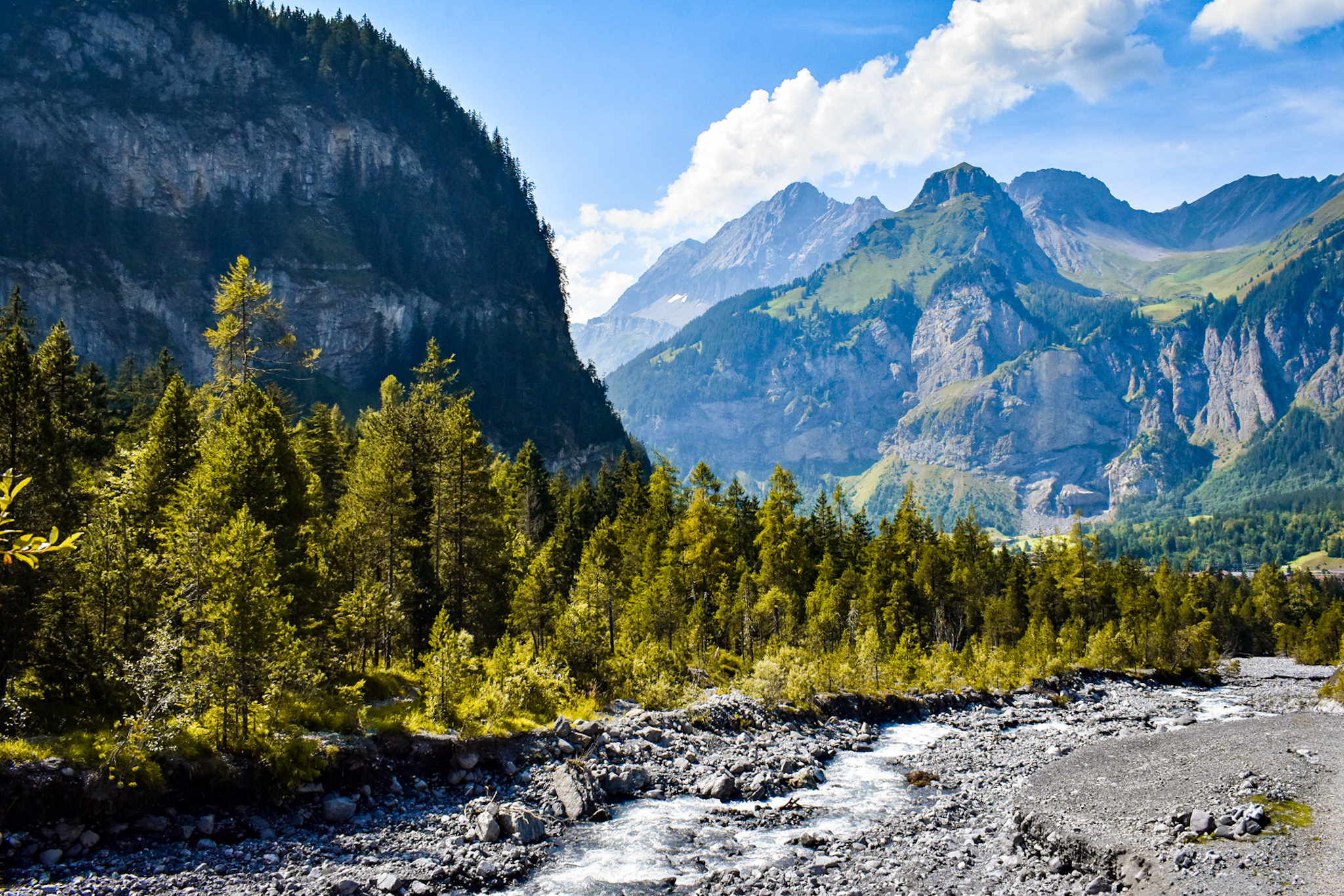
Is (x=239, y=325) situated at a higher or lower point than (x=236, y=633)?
higher

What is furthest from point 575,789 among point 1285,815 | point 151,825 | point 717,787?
point 1285,815

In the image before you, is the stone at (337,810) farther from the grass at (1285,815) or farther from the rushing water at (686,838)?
the grass at (1285,815)

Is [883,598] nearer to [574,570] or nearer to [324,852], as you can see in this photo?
[574,570]

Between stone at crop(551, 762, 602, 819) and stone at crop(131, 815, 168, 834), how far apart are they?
13995 millimetres

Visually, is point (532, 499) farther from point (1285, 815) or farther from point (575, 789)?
point (1285, 815)

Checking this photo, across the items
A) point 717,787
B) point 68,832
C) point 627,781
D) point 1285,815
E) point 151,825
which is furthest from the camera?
point 627,781

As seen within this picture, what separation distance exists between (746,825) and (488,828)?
33.7 ft

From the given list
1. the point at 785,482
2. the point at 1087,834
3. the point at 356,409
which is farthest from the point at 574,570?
the point at 356,409

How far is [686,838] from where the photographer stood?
93.7 ft

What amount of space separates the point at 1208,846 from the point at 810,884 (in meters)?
12.7

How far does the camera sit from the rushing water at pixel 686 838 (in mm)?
25109

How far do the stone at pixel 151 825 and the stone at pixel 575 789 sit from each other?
551 inches

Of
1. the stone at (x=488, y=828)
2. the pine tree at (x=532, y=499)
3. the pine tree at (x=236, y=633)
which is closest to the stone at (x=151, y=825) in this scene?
the pine tree at (x=236, y=633)

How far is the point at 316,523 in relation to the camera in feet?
133
